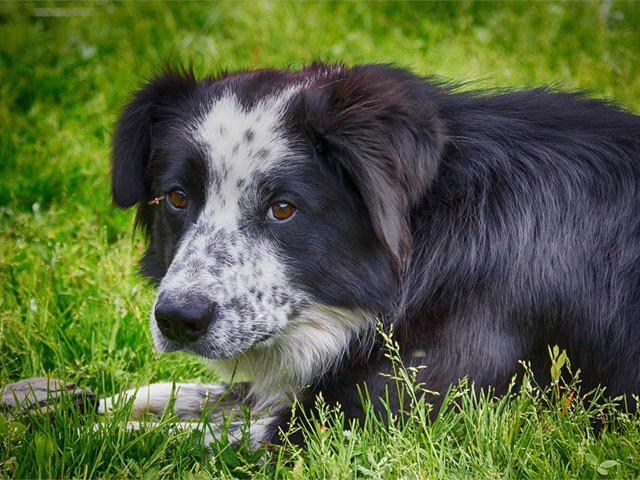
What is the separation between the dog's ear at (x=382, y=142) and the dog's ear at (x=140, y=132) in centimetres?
66

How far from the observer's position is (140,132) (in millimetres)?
3580

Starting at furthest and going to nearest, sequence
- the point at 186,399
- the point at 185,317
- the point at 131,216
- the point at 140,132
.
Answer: the point at 131,216 → the point at 186,399 → the point at 140,132 → the point at 185,317

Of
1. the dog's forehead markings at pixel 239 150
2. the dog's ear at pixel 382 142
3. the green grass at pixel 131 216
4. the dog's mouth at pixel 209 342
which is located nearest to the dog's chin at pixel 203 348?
the dog's mouth at pixel 209 342

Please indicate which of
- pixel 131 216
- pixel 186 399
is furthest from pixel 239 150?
pixel 131 216

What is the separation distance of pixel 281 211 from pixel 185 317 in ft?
1.69

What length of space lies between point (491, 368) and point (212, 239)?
1094 millimetres

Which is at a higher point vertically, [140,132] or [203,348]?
[140,132]

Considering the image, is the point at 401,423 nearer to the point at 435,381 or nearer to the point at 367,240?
the point at 435,381

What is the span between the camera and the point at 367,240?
3207 millimetres

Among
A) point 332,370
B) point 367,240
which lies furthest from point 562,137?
point 332,370

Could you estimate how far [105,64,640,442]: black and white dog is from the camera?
3.09m

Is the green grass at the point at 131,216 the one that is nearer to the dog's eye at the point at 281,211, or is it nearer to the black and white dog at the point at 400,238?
the black and white dog at the point at 400,238

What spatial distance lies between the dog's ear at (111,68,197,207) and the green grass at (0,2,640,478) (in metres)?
0.54

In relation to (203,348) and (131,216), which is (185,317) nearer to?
(203,348)
